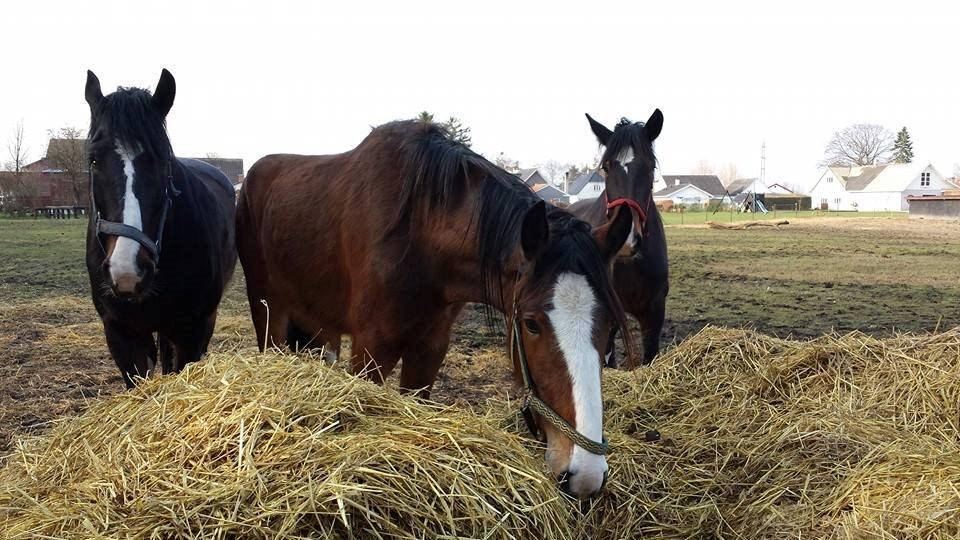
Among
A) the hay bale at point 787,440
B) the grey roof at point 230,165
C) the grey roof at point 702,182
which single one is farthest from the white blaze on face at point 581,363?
the grey roof at point 702,182

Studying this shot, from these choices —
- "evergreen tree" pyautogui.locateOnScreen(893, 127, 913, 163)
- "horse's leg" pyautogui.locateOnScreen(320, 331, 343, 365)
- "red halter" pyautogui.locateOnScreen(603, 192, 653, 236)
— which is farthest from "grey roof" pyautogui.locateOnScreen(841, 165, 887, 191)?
"horse's leg" pyautogui.locateOnScreen(320, 331, 343, 365)

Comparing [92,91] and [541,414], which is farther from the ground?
[92,91]

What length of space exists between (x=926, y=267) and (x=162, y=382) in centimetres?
1537

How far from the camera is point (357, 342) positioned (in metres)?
3.38

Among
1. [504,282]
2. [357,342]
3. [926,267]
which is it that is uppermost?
[504,282]

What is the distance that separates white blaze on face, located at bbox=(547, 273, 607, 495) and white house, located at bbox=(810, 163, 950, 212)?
247 feet

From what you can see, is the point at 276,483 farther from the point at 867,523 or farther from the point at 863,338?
the point at 863,338

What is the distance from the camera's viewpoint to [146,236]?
3219 mm

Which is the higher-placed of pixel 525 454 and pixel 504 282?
pixel 504 282

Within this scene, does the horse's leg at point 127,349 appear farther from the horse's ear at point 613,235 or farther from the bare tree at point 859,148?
the bare tree at point 859,148

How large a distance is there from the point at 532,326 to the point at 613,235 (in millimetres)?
487

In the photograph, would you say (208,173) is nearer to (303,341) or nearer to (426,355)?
(303,341)

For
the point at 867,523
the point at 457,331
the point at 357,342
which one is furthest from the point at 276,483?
the point at 457,331

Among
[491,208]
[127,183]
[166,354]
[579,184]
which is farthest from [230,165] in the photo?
[491,208]
